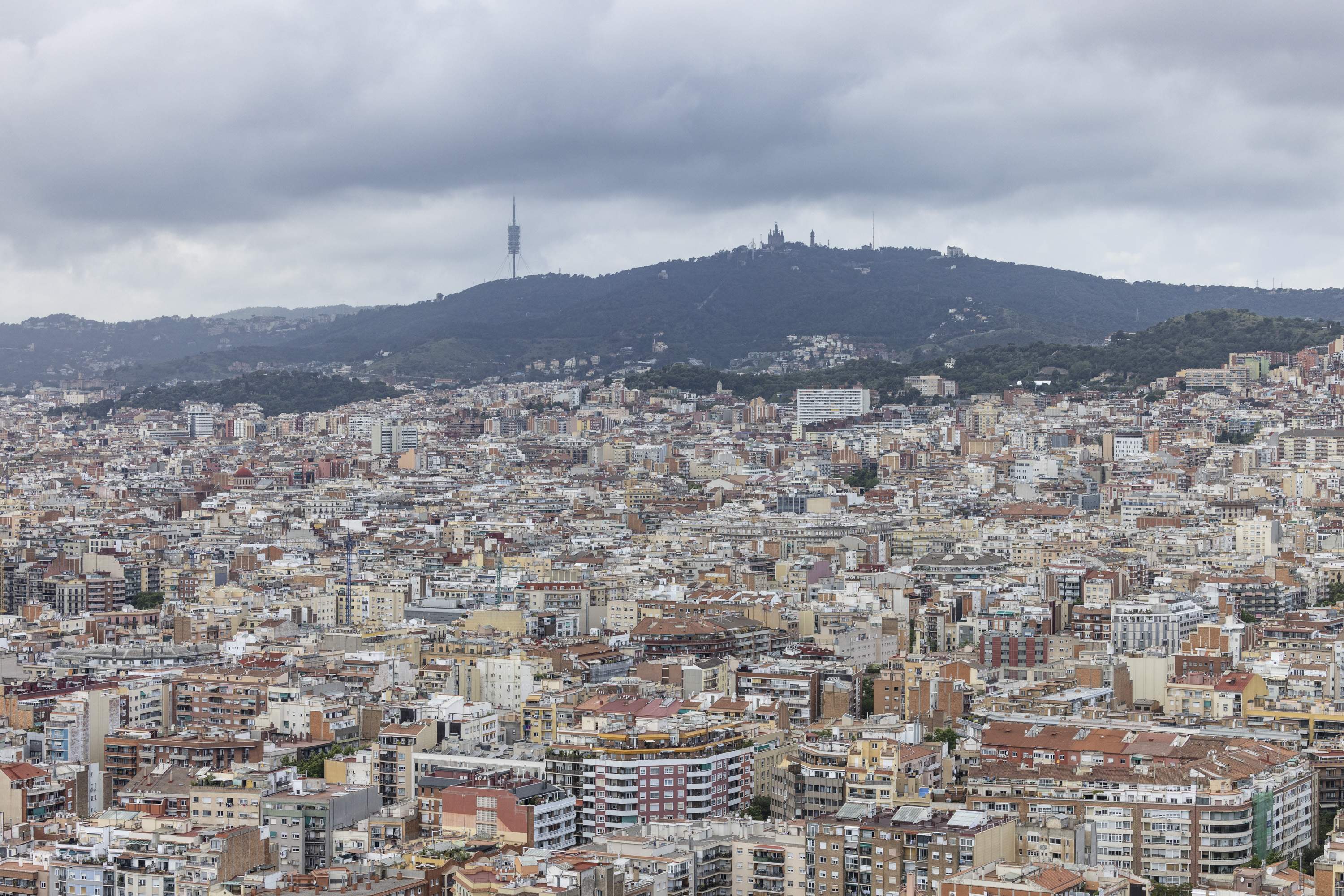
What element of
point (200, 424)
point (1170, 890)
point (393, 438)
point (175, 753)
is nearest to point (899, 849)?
point (1170, 890)

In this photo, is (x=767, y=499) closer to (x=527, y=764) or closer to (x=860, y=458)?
(x=860, y=458)

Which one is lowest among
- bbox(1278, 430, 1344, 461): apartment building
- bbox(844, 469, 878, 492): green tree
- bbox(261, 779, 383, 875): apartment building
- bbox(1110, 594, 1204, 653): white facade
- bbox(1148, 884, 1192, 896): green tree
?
bbox(1148, 884, 1192, 896): green tree

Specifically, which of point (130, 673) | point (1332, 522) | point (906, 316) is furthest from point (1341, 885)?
point (906, 316)

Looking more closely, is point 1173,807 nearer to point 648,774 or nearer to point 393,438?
point 648,774

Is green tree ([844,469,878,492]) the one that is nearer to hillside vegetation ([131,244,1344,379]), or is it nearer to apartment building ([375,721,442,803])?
apartment building ([375,721,442,803])

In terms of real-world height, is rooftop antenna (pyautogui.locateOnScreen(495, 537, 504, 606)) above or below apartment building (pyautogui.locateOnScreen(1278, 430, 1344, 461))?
below

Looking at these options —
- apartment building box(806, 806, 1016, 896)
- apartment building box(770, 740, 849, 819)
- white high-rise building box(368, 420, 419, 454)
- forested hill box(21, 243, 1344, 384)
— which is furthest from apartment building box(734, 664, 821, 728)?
forested hill box(21, 243, 1344, 384)
